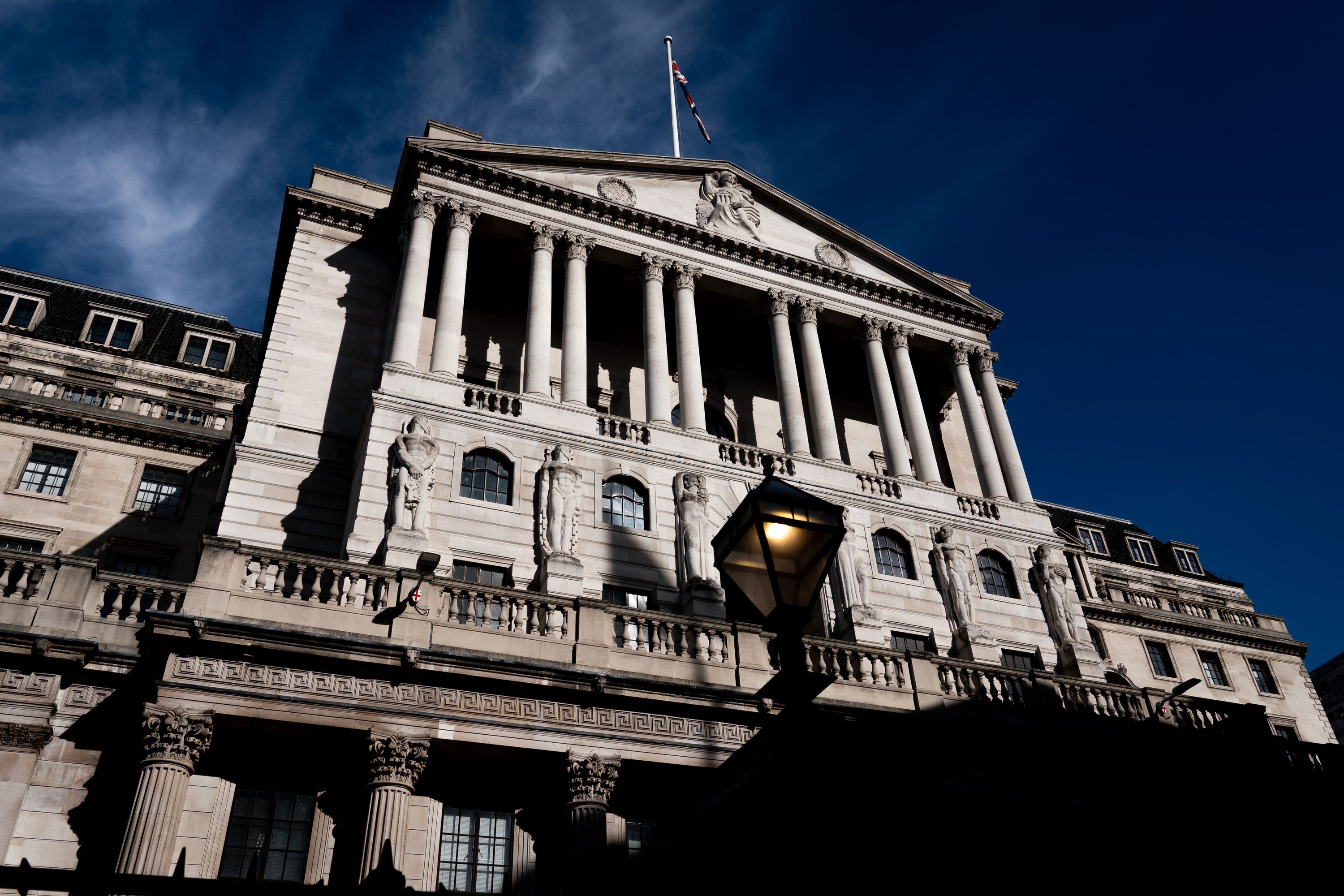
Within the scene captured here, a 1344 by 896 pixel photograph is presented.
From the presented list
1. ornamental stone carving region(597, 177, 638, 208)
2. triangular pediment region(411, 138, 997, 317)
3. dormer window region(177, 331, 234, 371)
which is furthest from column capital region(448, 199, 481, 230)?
dormer window region(177, 331, 234, 371)

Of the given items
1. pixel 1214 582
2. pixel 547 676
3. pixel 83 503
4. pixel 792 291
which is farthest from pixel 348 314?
pixel 1214 582

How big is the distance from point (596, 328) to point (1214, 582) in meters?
41.9

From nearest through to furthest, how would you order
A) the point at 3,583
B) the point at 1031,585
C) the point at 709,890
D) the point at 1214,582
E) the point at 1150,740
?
1. the point at 709,890
2. the point at 3,583
3. the point at 1150,740
4. the point at 1031,585
5. the point at 1214,582

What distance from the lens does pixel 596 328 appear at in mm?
36969

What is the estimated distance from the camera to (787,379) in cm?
3441

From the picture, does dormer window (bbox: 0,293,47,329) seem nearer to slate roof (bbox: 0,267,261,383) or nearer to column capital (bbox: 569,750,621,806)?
slate roof (bbox: 0,267,261,383)

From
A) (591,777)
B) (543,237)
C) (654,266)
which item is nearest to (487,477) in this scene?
(543,237)

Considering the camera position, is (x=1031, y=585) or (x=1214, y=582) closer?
(x=1031, y=585)

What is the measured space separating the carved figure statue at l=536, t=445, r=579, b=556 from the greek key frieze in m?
6.57

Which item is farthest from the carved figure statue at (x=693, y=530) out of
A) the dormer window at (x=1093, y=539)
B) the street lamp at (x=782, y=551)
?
the dormer window at (x=1093, y=539)

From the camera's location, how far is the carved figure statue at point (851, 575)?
1087 inches

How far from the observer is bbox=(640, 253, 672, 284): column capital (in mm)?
34750

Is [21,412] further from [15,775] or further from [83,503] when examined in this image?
[15,775]

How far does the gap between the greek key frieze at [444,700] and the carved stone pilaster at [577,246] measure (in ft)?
60.8
